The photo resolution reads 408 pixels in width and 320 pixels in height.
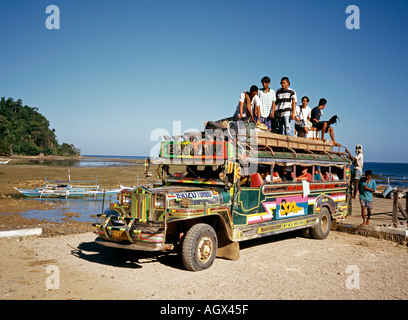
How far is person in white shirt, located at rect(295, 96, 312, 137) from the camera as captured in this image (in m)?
11.7

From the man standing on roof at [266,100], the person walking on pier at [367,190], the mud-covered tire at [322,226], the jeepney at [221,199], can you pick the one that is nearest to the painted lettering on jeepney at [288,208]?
the jeepney at [221,199]

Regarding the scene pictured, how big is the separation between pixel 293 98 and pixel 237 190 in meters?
4.63

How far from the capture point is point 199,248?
6.91m

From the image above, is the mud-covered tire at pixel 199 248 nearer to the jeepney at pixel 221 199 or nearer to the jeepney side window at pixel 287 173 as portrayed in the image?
the jeepney at pixel 221 199

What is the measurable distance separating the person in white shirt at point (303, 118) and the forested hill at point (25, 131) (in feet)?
288

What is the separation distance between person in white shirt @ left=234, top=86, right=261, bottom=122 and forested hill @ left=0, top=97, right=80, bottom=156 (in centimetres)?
8832

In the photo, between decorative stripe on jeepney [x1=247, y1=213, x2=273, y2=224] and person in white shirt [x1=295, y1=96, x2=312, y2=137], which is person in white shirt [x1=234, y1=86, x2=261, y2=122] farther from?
decorative stripe on jeepney [x1=247, y1=213, x2=273, y2=224]

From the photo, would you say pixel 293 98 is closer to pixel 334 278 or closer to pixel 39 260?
pixel 334 278

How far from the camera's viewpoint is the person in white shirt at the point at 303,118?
11.7 metres

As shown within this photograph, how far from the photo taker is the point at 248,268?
7340 millimetres

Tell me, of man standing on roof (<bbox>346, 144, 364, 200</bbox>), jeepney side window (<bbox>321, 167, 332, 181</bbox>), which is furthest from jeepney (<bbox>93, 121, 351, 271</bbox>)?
man standing on roof (<bbox>346, 144, 364, 200</bbox>)
